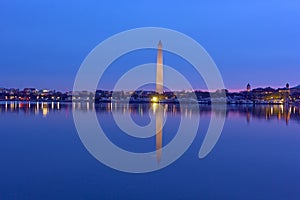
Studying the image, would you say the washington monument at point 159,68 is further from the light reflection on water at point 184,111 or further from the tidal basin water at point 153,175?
the tidal basin water at point 153,175

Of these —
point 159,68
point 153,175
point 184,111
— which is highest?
point 159,68

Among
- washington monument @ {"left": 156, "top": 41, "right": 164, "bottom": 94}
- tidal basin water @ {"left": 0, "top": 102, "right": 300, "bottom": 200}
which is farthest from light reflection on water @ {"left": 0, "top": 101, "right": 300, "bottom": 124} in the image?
washington monument @ {"left": 156, "top": 41, "right": 164, "bottom": 94}

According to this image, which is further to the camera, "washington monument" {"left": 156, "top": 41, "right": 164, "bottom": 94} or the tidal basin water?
"washington monument" {"left": 156, "top": 41, "right": 164, "bottom": 94}

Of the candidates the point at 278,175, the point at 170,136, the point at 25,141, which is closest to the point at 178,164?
the point at 278,175

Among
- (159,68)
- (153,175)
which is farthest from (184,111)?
(159,68)

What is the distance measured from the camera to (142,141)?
12.5 m

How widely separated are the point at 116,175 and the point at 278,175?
11.7 ft

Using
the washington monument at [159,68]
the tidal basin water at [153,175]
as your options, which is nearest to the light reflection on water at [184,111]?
the tidal basin water at [153,175]

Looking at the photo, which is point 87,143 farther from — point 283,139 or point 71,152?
point 283,139

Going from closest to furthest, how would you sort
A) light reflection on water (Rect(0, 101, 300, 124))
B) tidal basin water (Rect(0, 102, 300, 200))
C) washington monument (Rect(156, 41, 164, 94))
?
tidal basin water (Rect(0, 102, 300, 200))
light reflection on water (Rect(0, 101, 300, 124))
washington monument (Rect(156, 41, 164, 94))

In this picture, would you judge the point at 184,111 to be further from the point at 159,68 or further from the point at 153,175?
the point at 159,68

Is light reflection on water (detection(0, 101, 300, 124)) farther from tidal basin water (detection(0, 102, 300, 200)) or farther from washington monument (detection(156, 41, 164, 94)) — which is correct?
washington monument (detection(156, 41, 164, 94))

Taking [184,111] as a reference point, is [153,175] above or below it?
below

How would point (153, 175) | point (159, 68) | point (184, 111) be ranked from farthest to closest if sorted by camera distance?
→ point (159, 68), point (184, 111), point (153, 175)
